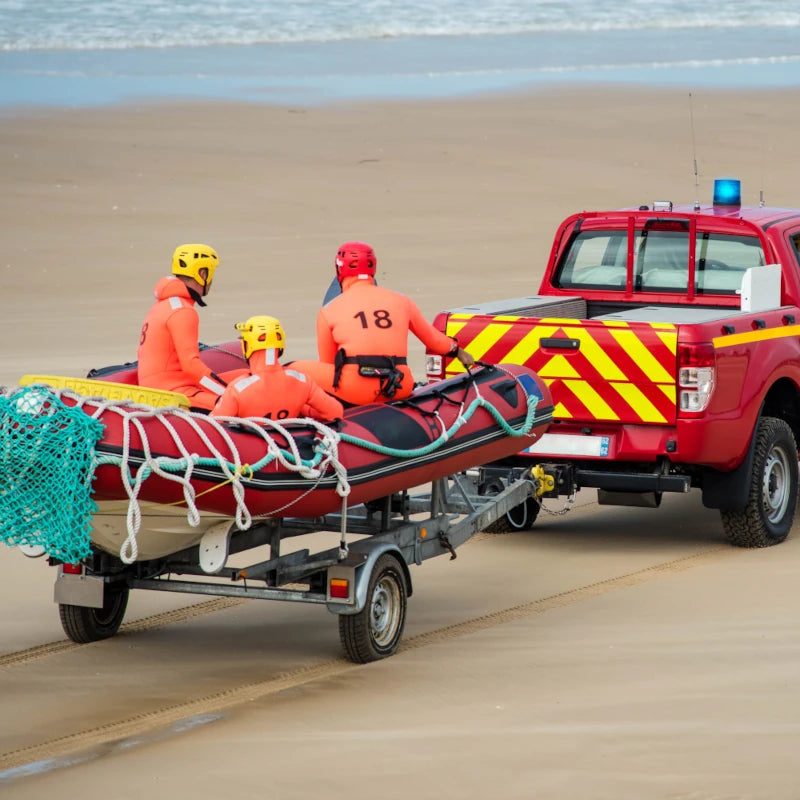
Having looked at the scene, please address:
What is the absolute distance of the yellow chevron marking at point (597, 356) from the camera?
8.78 meters

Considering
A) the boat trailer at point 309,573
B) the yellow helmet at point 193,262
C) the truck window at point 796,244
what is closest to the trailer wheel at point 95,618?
the boat trailer at point 309,573

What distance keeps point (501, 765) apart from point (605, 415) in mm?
3503

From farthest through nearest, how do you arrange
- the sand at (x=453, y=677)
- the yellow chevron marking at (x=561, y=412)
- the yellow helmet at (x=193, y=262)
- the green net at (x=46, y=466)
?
1. the yellow chevron marking at (x=561, y=412)
2. the yellow helmet at (x=193, y=262)
3. the green net at (x=46, y=466)
4. the sand at (x=453, y=677)

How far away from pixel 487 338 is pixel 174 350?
202 centimetres

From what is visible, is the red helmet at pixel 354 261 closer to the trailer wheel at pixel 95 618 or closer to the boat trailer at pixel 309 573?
the boat trailer at pixel 309 573

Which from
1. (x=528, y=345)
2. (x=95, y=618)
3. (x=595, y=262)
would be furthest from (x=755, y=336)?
(x=95, y=618)

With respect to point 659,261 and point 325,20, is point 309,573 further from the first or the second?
point 325,20

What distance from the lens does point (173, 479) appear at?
6449 millimetres

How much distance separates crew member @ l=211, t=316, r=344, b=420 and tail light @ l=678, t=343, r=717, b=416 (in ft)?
7.62

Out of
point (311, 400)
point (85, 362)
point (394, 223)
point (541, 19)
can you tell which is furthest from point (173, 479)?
point (541, 19)

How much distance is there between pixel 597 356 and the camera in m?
8.81

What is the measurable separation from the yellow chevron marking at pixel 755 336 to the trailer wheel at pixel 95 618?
3.35 metres

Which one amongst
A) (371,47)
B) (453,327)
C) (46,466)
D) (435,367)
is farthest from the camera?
(371,47)

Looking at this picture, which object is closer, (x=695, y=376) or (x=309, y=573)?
(x=309, y=573)
